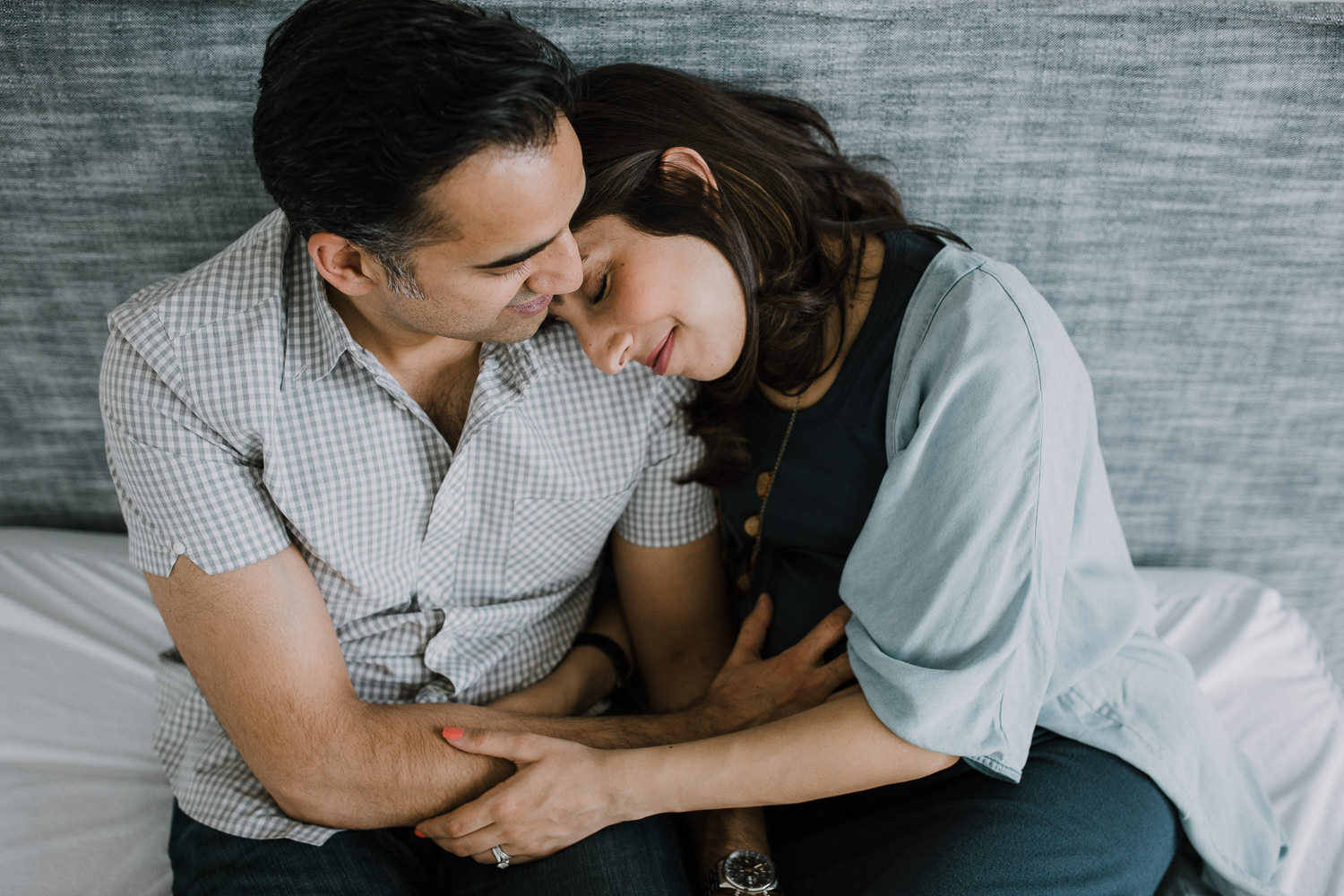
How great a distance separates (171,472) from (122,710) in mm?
487

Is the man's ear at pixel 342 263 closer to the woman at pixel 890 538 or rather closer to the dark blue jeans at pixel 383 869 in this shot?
the woman at pixel 890 538

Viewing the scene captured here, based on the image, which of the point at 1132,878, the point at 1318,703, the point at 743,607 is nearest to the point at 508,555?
the point at 743,607

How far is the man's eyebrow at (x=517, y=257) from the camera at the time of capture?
2.62 feet

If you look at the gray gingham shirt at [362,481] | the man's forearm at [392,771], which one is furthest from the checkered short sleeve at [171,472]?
the man's forearm at [392,771]

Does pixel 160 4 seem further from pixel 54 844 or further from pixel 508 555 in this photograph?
pixel 54 844

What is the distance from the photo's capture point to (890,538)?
0.86 metres

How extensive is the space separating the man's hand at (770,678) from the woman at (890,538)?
6 cm

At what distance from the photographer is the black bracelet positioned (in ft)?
3.90

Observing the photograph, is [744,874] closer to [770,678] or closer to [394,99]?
[770,678]

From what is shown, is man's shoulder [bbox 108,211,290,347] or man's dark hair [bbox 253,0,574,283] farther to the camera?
man's shoulder [bbox 108,211,290,347]

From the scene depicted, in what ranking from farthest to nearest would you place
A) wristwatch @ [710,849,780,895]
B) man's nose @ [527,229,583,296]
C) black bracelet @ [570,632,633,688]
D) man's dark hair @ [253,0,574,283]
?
black bracelet @ [570,632,633,688], wristwatch @ [710,849,780,895], man's nose @ [527,229,583,296], man's dark hair @ [253,0,574,283]

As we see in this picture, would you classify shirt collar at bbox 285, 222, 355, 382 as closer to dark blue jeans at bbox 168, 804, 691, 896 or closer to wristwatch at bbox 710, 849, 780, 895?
dark blue jeans at bbox 168, 804, 691, 896

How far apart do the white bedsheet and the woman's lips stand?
0.77 metres

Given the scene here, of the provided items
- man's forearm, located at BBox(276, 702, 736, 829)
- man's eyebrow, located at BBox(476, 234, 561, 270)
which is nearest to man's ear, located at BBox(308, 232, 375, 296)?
man's eyebrow, located at BBox(476, 234, 561, 270)
